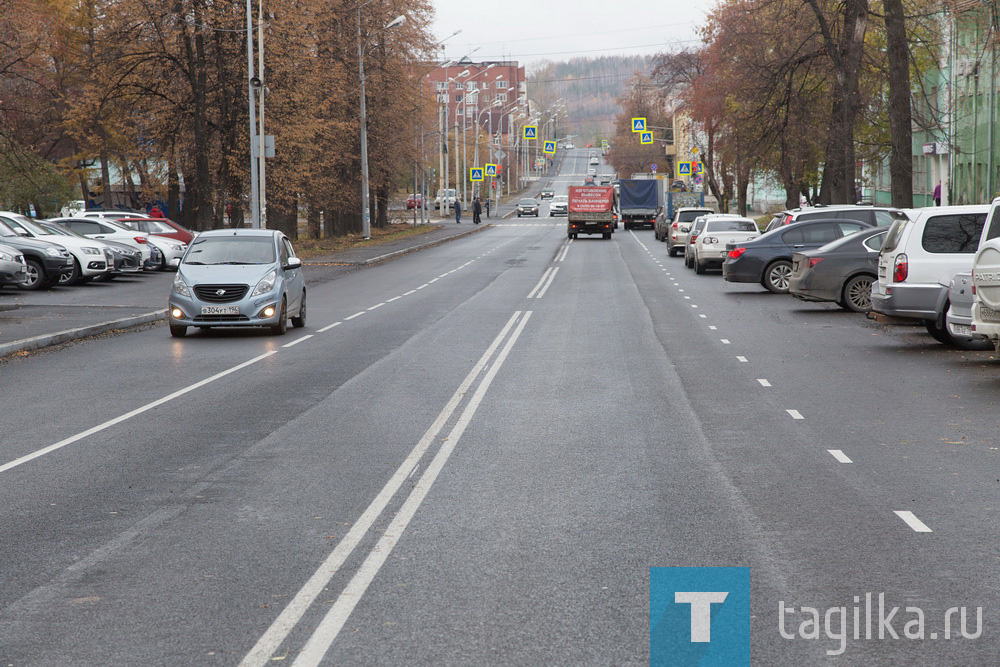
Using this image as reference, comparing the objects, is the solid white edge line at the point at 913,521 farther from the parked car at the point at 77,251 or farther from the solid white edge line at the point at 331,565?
the parked car at the point at 77,251

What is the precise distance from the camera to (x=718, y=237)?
3478 centimetres

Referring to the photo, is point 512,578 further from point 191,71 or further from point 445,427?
point 191,71

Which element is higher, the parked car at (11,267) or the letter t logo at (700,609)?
the parked car at (11,267)

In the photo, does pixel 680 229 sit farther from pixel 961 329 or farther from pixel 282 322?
pixel 961 329

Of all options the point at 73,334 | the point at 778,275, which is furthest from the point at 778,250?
the point at 73,334

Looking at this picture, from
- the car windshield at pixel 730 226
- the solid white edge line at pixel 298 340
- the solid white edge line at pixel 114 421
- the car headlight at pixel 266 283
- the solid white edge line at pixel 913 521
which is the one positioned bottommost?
the solid white edge line at pixel 913 521

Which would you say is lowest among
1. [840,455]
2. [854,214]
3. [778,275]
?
[840,455]

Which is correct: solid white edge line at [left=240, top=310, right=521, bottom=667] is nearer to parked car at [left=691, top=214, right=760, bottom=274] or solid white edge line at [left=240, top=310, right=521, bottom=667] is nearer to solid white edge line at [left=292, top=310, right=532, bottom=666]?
solid white edge line at [left=292, top=310, right=532, bottom=666]

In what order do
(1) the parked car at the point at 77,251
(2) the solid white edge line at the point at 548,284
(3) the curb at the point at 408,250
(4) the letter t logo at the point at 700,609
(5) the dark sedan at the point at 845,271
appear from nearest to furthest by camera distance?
(4) the letter t logo at the point at 700,609 < (5) the dark sedan at the point at 845,271 < (2) the solid white edge line at the point at 548,284 < (1) the parked car at the point at 77,251 < (3) the curb at the point at 408,250

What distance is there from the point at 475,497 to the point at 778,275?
2053 cm

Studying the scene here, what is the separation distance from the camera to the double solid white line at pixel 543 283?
26984 millimetres

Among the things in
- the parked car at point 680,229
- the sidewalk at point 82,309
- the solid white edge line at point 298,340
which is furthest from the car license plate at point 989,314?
the parked car at point 680,229

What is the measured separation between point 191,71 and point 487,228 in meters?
37.1

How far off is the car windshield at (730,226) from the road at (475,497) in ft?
60.9
